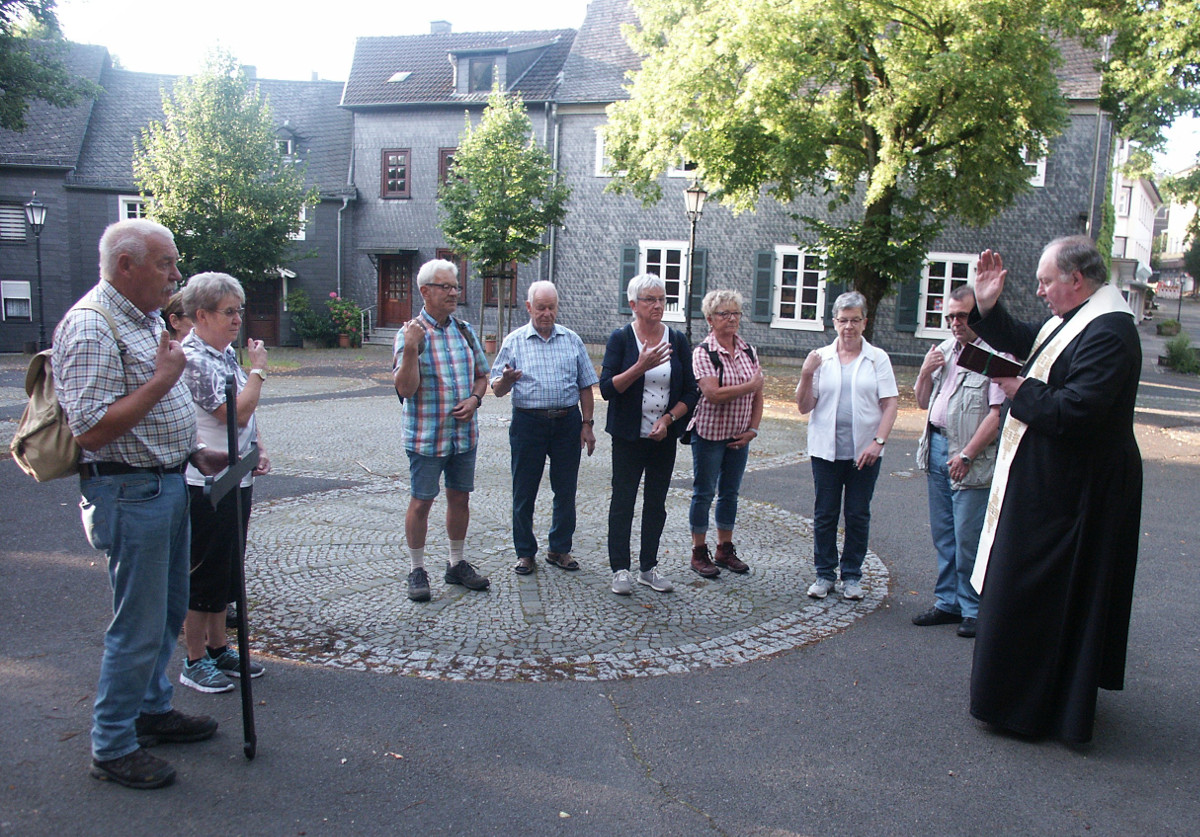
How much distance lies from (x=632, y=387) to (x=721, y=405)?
2.44ft

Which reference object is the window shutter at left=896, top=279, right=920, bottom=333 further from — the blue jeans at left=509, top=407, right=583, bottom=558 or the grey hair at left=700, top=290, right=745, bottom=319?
the blue jeans at left=509, top=407, right=583, bottom=558

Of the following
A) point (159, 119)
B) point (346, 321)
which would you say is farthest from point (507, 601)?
point (159, 119)

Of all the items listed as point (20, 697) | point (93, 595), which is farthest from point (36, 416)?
point (93, 595)

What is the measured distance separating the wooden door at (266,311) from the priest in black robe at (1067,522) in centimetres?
3098

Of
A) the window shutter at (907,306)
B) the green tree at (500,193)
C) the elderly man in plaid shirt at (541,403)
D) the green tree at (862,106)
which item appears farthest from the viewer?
the window shutter at (907,306)

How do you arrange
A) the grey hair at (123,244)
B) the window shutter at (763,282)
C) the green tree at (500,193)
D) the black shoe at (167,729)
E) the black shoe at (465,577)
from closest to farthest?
the grey hair at (123,244) → the black shoe at (167,729) → the black shoe at (465,577) → the green tree at (500,193) → the window shutter at (763,282)

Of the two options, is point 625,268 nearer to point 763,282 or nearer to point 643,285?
point 763,282

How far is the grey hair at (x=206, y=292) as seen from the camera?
3945 millimetres

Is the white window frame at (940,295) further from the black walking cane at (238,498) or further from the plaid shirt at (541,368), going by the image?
the black walking cane at (238,498)

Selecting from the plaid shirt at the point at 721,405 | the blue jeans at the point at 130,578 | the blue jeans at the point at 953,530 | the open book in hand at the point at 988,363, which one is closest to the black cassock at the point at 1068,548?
the open book in hand at the point at 988,363

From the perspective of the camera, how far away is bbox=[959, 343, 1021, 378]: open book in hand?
402 cm

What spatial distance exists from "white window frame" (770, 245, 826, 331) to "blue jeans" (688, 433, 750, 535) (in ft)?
67.0

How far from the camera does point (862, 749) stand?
3748 millimetres

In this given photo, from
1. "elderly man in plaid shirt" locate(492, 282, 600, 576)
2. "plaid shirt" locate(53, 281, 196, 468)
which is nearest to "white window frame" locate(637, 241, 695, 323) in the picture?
"elderly man in plaid shirt" locate(492, 282, 600, 576)
